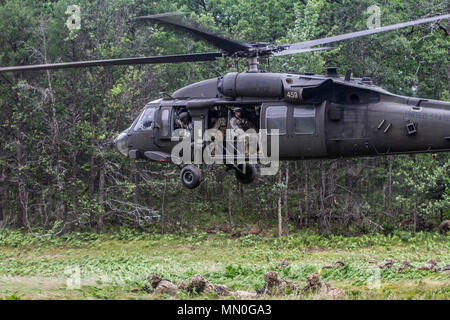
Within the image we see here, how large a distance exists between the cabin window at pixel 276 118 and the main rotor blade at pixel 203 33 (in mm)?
1300

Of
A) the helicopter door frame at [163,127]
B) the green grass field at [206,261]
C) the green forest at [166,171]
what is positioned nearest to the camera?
the green grass field at [206,261]

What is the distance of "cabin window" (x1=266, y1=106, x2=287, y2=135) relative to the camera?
10.4 metres

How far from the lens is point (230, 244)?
21047mm

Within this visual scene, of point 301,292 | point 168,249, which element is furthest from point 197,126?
point 168,249

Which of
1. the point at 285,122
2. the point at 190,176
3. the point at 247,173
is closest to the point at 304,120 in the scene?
the point at 285,122

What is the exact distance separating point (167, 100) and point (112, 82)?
11.3 meters

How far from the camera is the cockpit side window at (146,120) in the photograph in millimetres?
12062

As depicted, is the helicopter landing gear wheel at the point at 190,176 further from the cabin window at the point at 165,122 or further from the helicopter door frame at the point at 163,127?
the cabin window at the point at 165,122

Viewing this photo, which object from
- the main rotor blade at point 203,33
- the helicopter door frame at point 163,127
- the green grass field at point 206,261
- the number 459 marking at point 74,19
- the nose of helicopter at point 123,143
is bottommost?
the green grass field at point 206,261

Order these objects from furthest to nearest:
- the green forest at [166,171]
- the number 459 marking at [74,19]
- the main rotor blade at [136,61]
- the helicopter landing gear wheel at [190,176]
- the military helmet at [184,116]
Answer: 1. the number 459 marking at [74,19]
2. the green forest at [166,171]
3. the military helmet at [184,116]
4. the helicopter landing gear wheel at [190,176]
5. the main rotor blade at [136,61]

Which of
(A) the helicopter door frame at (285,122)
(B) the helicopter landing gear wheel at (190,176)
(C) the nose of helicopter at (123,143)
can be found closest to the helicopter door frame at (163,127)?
(B) the helicopter landing gear wheel at (190,176)

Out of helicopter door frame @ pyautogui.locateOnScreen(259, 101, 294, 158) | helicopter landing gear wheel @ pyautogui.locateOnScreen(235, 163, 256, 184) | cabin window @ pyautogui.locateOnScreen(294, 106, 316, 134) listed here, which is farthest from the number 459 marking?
cabin window @ pyautogui.locateOnScreen(294, 106, 316, 134)
